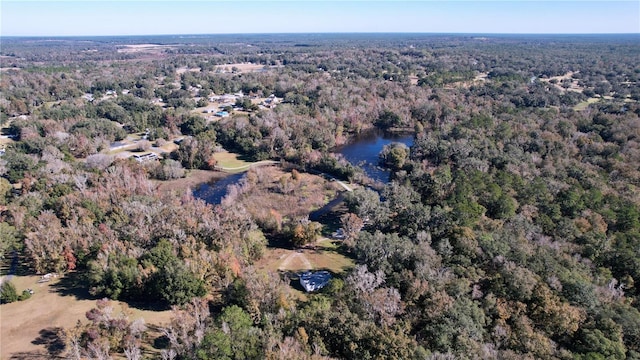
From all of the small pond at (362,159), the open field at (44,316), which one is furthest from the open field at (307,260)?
the small pond at (362,159)

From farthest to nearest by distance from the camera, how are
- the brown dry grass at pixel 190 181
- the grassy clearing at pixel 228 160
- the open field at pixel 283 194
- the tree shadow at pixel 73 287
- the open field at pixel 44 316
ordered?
the grassy clearing at pixel 228 160, the brown dry grass at pixel 190 181, the open field at pixel 283 194, the tree shadow at pixel 73 287, the open field at pixel 44 316

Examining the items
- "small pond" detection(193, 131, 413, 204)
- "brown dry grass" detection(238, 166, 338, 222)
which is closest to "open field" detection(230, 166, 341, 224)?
"brown dry grass" detection(238, 166, 338, 222)

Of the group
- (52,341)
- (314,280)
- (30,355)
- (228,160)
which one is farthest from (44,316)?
(228,160)

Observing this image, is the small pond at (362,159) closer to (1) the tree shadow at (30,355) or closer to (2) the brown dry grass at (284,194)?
(2) the brown dry grass at (284,194)

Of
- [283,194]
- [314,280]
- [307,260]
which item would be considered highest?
[283,194]

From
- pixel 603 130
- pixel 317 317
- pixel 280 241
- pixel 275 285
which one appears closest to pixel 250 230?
pixel 280 241

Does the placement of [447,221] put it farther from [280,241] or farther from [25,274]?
[25,274]

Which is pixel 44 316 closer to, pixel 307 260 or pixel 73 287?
pixel 73 287

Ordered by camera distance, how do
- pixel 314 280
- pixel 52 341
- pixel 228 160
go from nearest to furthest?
pixel 52 341
pixel 314 280
pixel 228 160

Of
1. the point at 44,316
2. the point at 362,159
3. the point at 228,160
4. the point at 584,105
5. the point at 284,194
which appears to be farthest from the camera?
the point at 584,105

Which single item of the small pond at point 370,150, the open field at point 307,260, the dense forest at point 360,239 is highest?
the dense forest at point 360,239
